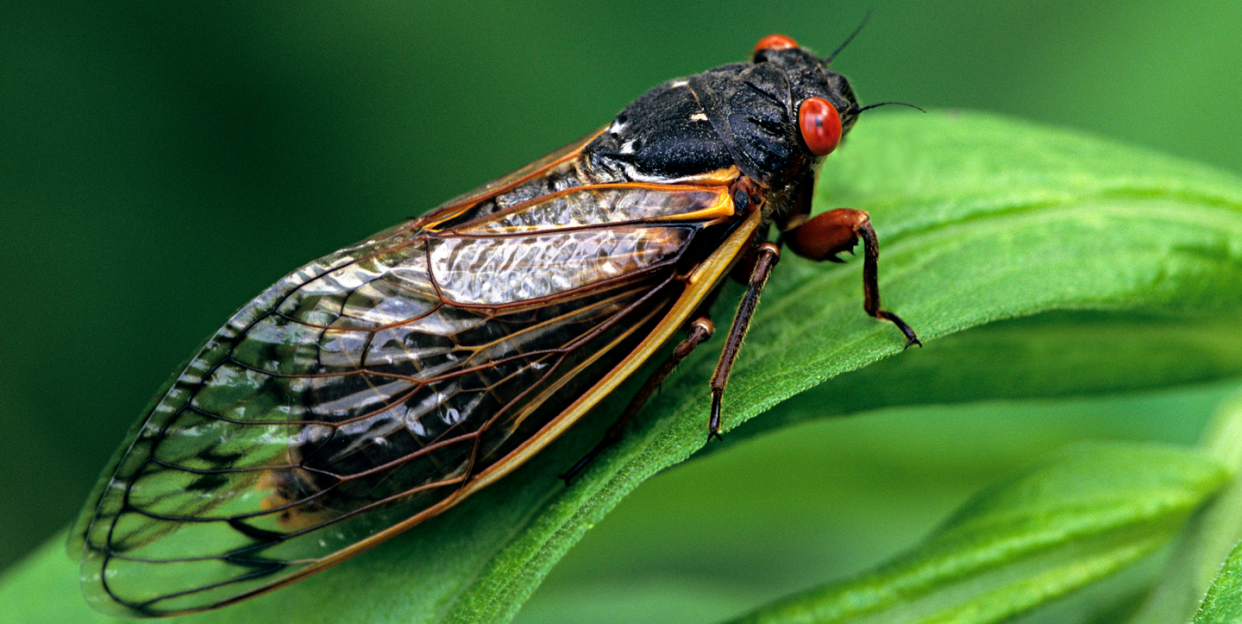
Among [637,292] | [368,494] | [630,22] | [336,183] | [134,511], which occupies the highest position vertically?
[630,22]

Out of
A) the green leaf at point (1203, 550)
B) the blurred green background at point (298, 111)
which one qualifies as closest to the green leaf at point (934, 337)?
the green leaf at point (1203, 550)

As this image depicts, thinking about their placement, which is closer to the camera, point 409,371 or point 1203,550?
point 1203,550

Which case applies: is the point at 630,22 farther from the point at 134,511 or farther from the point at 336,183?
the point at 134,511

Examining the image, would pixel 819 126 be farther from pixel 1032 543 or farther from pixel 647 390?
pixel 1032 543

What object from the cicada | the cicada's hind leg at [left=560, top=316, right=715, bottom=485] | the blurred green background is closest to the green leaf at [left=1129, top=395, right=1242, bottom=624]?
the cicada

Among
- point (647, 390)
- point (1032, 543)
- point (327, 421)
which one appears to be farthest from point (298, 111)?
point (1032, 543)

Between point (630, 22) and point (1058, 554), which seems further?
point (630, 22)

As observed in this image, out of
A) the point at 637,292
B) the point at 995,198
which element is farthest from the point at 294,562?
the point at 995,198
